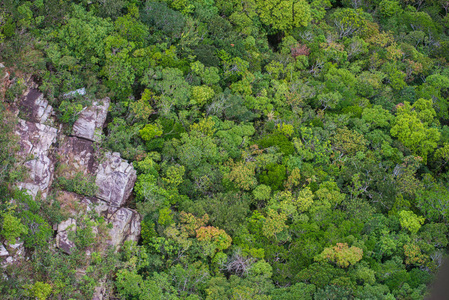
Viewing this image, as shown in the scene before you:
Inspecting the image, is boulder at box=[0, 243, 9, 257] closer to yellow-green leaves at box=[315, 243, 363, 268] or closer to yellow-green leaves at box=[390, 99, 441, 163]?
yellow-green leaves at box=[315, 243, 363, 268]

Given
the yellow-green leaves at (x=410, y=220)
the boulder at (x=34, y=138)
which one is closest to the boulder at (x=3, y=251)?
the boulder at (x=34, y=138)

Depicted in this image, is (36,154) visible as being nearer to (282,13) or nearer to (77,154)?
(77,154)

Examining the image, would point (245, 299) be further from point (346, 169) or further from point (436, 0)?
point (436, 0)

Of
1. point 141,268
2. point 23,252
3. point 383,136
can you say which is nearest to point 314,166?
point 383,136

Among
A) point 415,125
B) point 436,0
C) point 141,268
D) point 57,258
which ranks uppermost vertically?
point 436,0

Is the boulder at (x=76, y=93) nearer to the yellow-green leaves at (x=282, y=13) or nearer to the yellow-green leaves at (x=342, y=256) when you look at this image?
the yellow-green leaves at (x=342, y=256)

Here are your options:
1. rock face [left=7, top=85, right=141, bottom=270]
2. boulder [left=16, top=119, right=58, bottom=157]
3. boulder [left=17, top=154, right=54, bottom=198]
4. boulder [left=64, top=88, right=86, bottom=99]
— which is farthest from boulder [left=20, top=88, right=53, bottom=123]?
boulder [left=17, top=154, right=54, bottom=198]
